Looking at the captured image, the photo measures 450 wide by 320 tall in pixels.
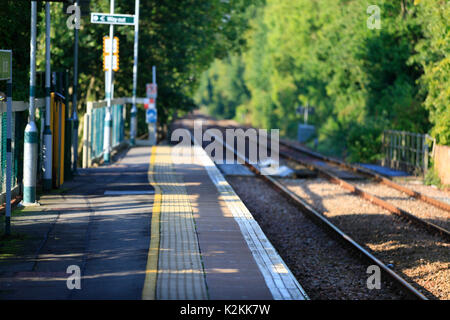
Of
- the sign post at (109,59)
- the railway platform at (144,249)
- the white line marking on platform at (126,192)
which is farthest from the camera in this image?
the sign post at (109,59)

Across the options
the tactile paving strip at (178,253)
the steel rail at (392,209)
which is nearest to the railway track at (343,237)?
the steel rail at (392,209)

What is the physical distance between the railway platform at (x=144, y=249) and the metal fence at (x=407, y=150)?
423 inches

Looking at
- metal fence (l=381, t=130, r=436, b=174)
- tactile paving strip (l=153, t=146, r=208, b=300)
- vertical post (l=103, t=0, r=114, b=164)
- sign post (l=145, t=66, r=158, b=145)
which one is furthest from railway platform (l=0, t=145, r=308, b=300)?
sign post (l=145, t=66, r=158, b=145)

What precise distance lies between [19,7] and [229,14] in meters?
43.3

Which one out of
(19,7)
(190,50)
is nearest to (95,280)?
(19,7)

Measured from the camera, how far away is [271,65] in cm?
7581

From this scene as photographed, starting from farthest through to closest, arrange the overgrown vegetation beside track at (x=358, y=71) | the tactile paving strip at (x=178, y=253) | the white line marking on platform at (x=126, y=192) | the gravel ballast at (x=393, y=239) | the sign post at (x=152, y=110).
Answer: the sign post at (x=152, y=110) < the overgrown vegetation beside track at (x=358, y=71) < the white line marking on platform at (x=126, y=192) < the gravel ballast at (x=393, y=239) < the tactile paving strip at (x=178, y=253)

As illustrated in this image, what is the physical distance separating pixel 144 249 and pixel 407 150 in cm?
1995

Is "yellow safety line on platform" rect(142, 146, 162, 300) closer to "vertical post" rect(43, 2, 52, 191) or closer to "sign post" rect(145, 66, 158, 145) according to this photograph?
"vertical post" rect(43, 2, 52, 191)

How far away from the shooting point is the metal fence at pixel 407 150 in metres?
26.4

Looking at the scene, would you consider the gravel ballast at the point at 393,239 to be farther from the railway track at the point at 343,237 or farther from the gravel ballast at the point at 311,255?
the gravel ballast at the point at 311,255

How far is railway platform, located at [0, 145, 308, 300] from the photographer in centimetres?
862

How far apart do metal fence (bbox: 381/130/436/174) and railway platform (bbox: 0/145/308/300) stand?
1074 centimetres
